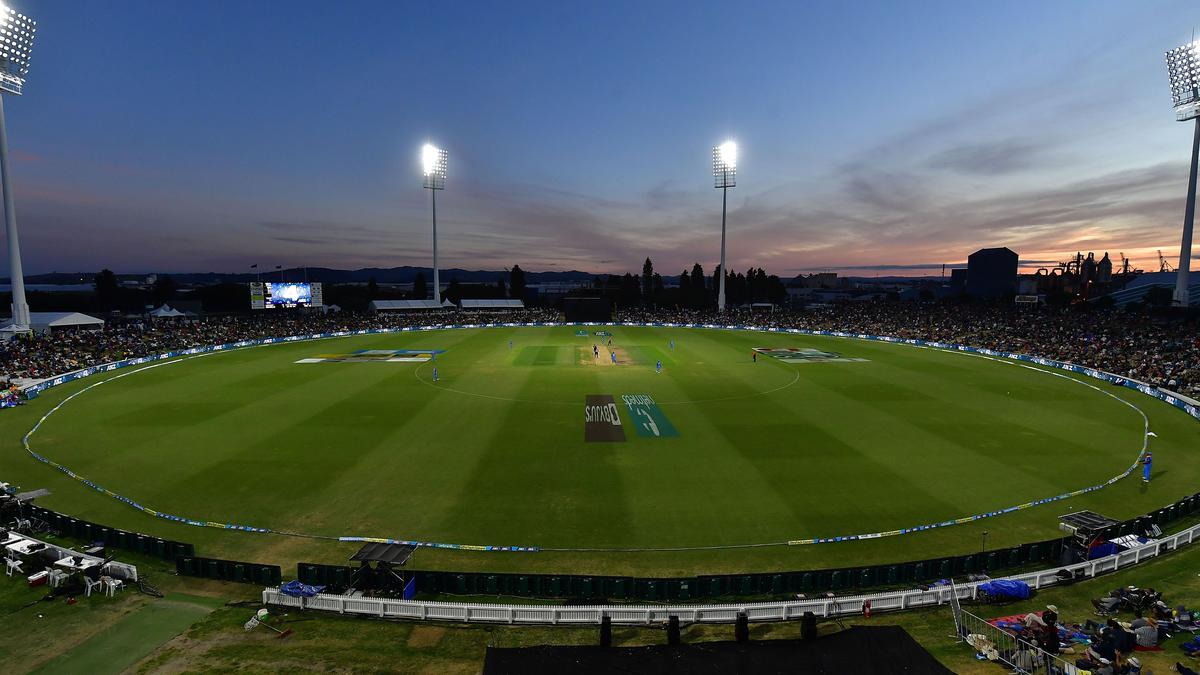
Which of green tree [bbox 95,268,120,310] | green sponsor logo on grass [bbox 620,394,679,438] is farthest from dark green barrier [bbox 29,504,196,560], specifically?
green tree [bbox 95,268,120,310]

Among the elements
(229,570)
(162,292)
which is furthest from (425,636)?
(162,292)

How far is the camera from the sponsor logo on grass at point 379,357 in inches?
2387

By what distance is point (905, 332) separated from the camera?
8531 centimetres

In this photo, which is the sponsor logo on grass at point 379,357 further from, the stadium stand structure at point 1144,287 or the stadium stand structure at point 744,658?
the stadium stand structure at point 1144,287

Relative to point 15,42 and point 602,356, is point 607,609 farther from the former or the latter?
point 15,42

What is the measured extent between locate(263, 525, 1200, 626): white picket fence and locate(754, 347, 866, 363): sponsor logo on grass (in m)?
47.8

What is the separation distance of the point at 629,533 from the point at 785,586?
6.25 metres

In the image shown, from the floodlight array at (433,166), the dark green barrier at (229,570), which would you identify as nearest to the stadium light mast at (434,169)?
the floodlight array at (433,166)

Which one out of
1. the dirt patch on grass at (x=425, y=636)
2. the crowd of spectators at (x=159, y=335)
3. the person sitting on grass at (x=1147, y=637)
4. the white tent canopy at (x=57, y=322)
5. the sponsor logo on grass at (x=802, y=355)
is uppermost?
the white tent canopy at (x=57, y=322)

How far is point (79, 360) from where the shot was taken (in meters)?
56.3

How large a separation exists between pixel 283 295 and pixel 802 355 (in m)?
82.9

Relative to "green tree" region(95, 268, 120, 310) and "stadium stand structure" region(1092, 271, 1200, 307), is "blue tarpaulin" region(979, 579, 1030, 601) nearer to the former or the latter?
"stadium stand structure" region(1092, 271, 1200, 307)

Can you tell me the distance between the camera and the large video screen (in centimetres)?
8544

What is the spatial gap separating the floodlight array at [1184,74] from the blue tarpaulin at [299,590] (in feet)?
274
